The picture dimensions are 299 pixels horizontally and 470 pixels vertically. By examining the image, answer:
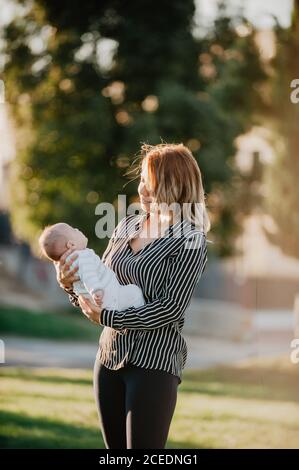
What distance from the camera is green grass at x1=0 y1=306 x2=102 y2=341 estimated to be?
1085 centimetres

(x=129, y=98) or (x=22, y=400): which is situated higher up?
(x=129, y=98)

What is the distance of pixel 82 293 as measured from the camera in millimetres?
1847

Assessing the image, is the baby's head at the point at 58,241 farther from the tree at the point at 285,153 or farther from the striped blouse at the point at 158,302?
the tree at the point at 285,153

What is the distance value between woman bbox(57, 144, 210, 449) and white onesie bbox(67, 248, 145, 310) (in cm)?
3

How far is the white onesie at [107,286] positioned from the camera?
5.79ft

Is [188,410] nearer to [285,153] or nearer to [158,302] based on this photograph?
[158,302]

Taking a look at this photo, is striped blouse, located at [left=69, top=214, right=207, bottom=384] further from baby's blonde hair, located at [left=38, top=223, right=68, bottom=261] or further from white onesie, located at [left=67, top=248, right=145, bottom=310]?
baby's blonde hair, located at [left=38, top=223, right=68, bottom=261]

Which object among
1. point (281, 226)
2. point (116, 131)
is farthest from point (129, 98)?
point (281, 226)

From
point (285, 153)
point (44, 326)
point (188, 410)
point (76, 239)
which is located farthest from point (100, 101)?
point (76, 239)

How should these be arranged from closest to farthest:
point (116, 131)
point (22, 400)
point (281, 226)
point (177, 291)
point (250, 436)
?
1. point (177, 291)
2. point (250, 436)
3. point (22, 400)
4. point (281, 226)
5. point (116, 131)

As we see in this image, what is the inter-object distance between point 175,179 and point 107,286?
0.31 metres

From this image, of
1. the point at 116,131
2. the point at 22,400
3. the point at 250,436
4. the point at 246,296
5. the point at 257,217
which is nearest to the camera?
the point at 250,436

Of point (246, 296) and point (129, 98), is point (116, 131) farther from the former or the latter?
point (246, 296)

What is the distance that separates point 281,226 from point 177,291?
8.17m
